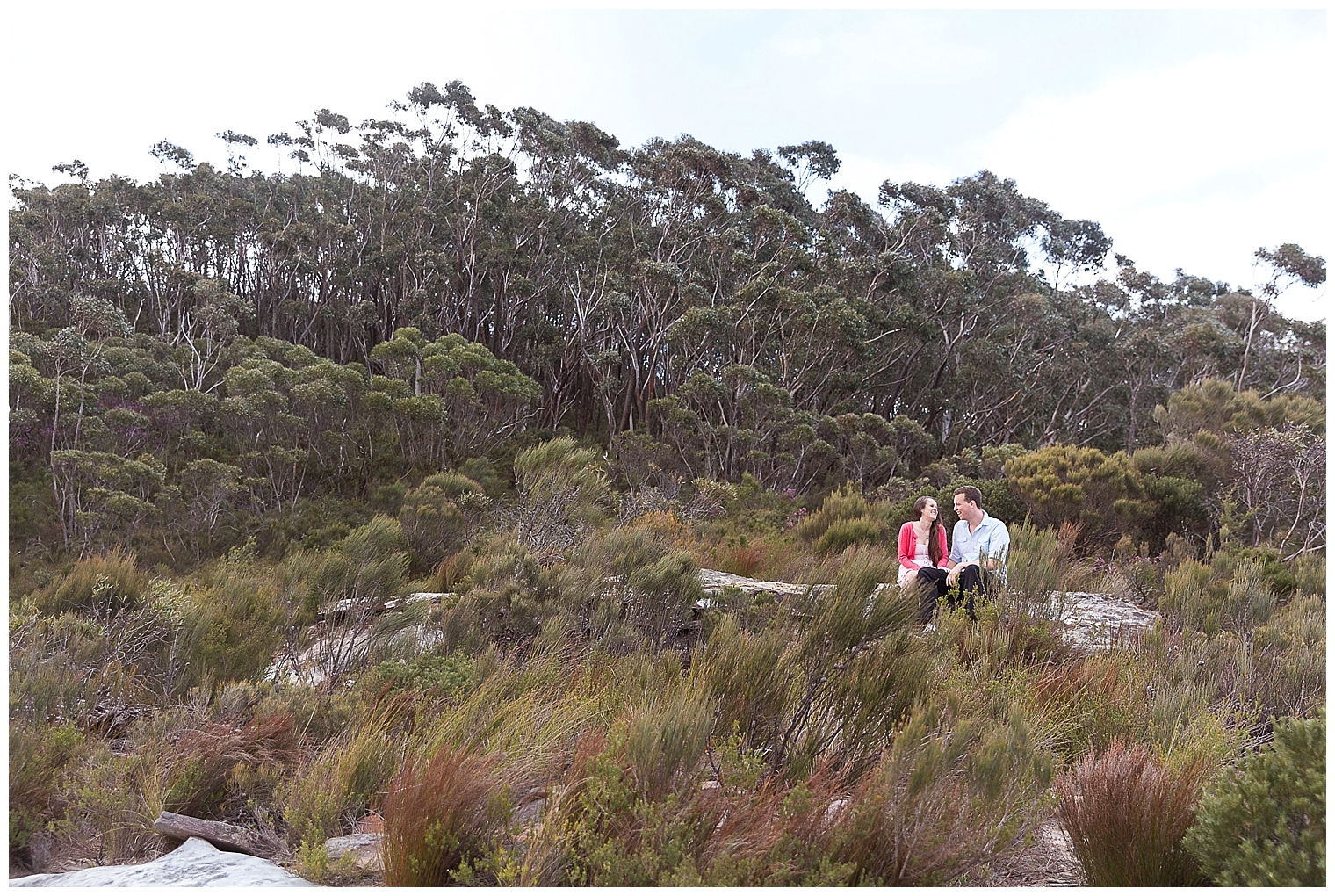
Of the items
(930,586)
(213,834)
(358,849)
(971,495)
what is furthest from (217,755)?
(971,495)

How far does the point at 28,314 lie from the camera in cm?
2084

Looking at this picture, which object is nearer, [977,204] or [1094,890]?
[1094,890]

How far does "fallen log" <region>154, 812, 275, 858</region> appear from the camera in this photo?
2.65 metres

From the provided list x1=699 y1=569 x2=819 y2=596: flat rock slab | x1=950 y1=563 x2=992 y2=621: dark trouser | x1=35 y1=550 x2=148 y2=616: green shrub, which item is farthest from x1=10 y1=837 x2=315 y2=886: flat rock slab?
x1=950 y1=563 x2=992 y2=621: dark trouser

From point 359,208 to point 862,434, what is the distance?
17465mm

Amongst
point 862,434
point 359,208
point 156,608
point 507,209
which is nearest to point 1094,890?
point 156,608

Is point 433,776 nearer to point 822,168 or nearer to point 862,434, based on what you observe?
point 862,434

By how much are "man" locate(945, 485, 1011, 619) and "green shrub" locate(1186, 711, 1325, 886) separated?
10.4 feet

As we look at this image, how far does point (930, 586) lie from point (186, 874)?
501 cm

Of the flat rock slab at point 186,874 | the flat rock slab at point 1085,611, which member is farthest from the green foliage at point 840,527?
the flat rock slab at point 186,874

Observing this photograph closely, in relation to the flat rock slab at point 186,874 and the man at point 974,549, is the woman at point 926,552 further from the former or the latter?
the flat rock slab at point 186,874

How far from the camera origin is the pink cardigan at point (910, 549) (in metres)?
6.38

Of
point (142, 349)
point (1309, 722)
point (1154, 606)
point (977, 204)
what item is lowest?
point (1154, 606)

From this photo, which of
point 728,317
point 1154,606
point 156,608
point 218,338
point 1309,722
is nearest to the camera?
point 1309,722
